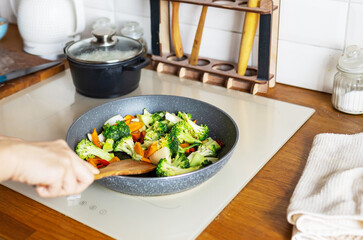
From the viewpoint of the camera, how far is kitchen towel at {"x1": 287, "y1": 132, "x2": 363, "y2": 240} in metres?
0.78

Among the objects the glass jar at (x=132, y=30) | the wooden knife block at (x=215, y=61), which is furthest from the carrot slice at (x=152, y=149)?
the glass jar at (x=132, y=30)

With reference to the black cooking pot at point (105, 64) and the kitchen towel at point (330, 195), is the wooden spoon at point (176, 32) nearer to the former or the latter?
the black cooking pot at point (105, 64)

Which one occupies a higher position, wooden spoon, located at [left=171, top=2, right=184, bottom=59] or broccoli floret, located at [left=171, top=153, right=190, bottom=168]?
wooden spoon, located at [left=171, top=2, right=184, bottom=59]

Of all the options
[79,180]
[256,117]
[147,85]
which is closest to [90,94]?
[147,85]

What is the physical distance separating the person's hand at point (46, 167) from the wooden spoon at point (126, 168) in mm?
84

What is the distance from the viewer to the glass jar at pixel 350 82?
3.89ft

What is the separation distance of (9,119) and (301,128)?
0.82 m

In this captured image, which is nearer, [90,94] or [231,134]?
[231,134]

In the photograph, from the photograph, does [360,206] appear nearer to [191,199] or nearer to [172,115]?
[191,199]

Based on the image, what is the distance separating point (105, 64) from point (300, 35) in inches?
23.3

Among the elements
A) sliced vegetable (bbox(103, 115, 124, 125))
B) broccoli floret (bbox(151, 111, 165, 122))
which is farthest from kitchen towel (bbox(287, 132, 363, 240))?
sliced vegetable (bbox(103, 115, 124, 125))

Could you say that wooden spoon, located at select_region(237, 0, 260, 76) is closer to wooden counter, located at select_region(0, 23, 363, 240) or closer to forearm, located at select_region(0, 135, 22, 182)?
wooden counter, located at select_region(0, 23, 363, 240)

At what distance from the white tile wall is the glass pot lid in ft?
0.88

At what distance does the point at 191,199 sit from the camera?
0.93m
